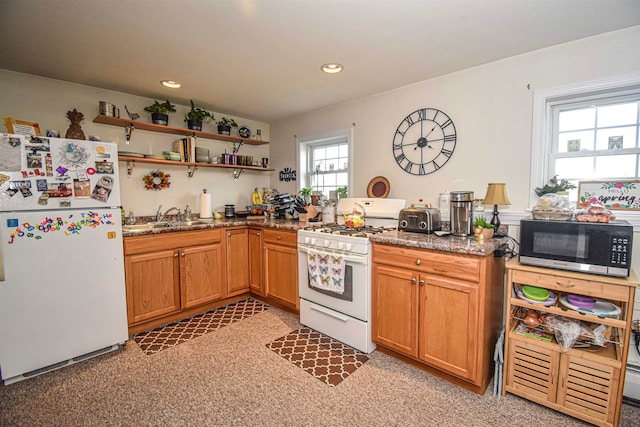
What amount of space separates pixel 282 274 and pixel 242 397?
4.12 feet

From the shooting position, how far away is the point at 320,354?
2.24 metres

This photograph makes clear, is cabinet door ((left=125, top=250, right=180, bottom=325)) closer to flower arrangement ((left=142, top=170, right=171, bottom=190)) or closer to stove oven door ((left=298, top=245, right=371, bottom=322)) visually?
flower arrangement ((left=142, top=170, right=171, bottom=190))

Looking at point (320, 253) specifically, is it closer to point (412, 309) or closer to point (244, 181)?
point (412, 309)

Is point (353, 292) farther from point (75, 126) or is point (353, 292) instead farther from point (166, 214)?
point (75, 126)

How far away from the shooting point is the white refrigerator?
73.5 inches

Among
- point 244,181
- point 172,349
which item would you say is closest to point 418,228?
point 172,349

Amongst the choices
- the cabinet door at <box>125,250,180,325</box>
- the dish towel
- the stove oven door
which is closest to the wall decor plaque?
the stove oven door

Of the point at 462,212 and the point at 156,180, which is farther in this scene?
the point at 156,180

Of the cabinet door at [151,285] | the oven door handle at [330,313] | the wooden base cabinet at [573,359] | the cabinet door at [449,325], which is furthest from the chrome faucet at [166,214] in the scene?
the wooden base cabinet at [573,359]

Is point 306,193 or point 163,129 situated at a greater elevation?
point 163,129

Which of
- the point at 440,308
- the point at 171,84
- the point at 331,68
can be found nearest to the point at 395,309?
the point at 440,308

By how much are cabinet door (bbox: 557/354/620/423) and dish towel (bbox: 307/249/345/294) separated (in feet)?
4.63

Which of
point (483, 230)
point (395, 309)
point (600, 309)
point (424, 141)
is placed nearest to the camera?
point (600, 309)

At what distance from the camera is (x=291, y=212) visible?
3391 mm
